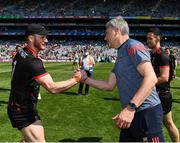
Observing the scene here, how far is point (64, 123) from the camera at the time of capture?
1102 cm

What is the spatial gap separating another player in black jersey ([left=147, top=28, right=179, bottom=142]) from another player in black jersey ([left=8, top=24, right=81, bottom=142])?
1802mm

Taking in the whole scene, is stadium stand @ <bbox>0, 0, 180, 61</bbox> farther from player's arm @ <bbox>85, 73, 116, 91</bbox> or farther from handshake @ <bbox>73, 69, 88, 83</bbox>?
player's arm @ <bbox>85, 73, 116, 91</bbox>

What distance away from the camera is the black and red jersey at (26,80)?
229 inches

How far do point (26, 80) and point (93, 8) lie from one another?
83993 mm

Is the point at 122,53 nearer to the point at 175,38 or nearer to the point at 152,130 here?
the point at 152,130

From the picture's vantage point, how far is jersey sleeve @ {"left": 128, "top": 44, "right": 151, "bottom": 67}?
4719 mm

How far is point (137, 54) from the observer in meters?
4.75

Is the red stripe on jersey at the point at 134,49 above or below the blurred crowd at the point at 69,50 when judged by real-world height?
above

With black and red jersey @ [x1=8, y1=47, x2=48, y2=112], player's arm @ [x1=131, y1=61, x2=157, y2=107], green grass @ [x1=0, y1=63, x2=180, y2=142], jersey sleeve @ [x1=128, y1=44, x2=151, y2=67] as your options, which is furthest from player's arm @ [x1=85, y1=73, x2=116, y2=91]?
green grass @ [x1=0, y1=63, x2=180, y2=142]

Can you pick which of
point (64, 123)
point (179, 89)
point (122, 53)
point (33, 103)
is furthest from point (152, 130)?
point (179, 89)

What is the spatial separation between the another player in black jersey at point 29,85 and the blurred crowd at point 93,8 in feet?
261

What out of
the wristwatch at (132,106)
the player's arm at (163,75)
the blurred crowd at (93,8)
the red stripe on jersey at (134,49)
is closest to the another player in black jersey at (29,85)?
the red stripe on jersey at (134,49)

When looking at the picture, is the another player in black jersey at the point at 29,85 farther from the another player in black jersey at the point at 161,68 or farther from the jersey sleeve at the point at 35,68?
the another player in black jersey at the point at 161,68

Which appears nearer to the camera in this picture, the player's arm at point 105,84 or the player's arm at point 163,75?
the player's arm at point 105,84
